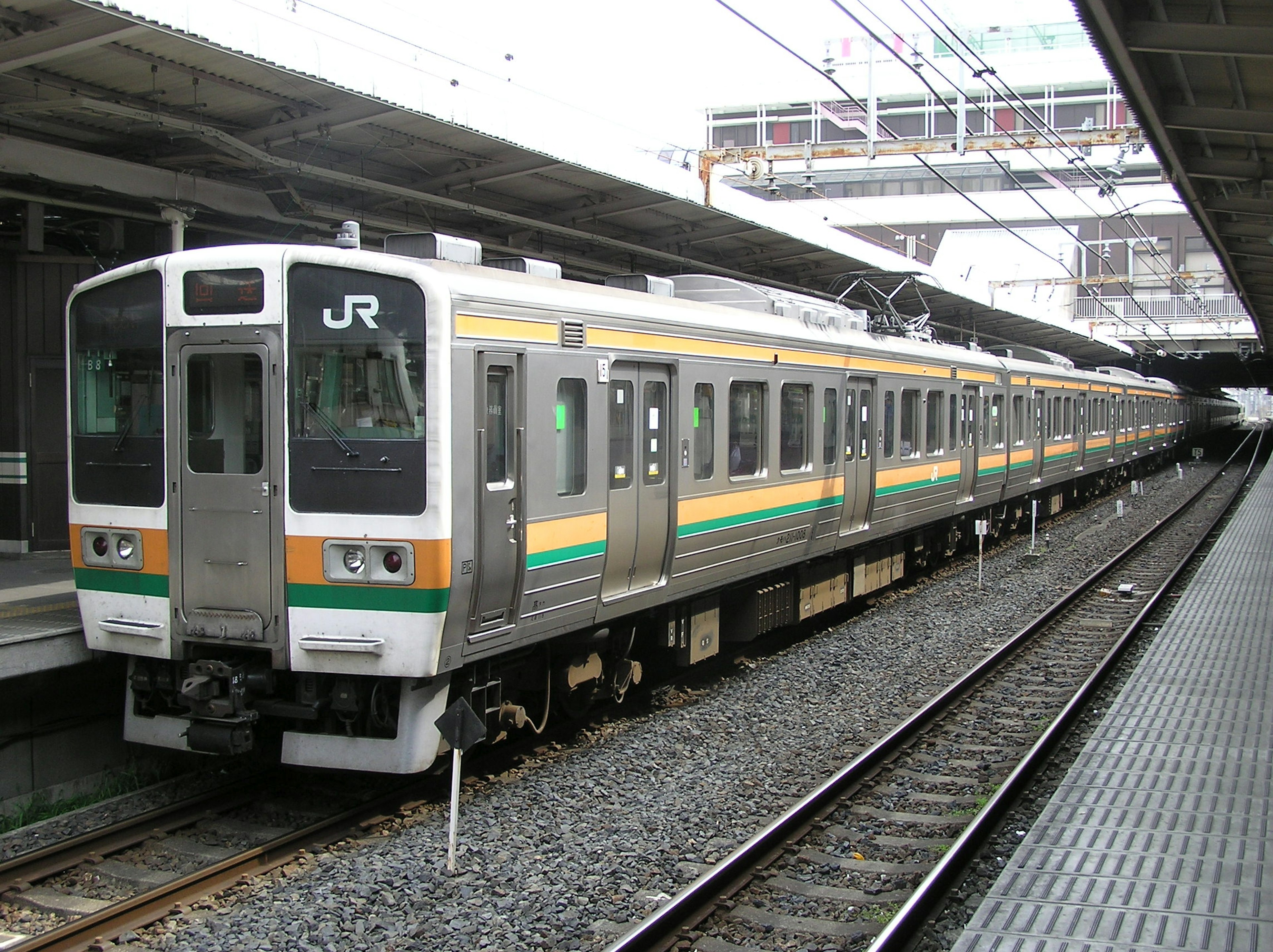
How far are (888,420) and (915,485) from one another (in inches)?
51.7

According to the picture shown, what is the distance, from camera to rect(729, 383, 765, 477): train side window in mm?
9000

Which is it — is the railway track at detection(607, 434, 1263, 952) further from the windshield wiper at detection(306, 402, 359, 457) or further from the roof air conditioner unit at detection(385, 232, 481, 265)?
the roof air conditioner unit at detection(385, 232, 481, 265)

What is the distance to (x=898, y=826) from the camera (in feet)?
20.7

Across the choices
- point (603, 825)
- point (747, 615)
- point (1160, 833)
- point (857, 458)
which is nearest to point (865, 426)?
point (857, 458)

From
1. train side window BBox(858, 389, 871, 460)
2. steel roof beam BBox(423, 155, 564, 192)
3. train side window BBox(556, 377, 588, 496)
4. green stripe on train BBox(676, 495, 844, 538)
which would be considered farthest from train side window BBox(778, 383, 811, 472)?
train side window BBox(556, 377, 588, 496)

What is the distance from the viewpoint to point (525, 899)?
5152mm

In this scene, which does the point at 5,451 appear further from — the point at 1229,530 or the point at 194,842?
the point at 1229,530

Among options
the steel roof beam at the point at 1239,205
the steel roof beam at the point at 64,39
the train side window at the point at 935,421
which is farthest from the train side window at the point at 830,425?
the steel roof beam at the point at 64,39

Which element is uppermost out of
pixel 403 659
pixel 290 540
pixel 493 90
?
pixel 493 90

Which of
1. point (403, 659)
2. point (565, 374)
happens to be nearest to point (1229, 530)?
point (565, 374)

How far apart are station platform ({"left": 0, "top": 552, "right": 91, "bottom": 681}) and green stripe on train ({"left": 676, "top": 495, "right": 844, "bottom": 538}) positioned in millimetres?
3919

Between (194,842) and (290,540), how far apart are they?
159 cm

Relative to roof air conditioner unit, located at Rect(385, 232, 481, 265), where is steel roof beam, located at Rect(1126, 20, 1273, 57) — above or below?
above

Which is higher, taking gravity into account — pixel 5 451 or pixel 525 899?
pixel 5 451
